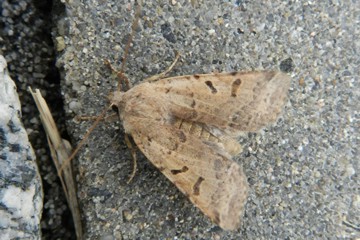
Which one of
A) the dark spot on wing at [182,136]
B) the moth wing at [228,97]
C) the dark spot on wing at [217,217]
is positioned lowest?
the dark spot on wing at [217,217]

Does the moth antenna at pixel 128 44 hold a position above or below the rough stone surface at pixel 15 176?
above

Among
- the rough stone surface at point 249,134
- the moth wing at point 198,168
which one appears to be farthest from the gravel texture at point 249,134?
A: the moth wing at point 198,168

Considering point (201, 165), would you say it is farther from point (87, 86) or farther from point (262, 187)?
point (87, 86)

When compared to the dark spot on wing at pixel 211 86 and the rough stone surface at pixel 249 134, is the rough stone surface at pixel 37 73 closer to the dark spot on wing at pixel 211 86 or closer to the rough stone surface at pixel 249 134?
the rough stone surface at pixel 249 134

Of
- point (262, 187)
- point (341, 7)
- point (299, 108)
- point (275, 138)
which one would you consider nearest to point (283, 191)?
point (262, 187)

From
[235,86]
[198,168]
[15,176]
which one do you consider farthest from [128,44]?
[15,176]

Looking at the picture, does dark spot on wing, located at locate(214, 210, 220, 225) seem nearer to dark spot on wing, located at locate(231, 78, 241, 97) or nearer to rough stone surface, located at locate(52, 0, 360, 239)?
rough stone surface, located at locate(52, 0, 360, 239)

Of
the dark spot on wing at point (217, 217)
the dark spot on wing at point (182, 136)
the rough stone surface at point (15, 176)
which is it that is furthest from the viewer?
→ the dark spot on wing at point (182, 136)
